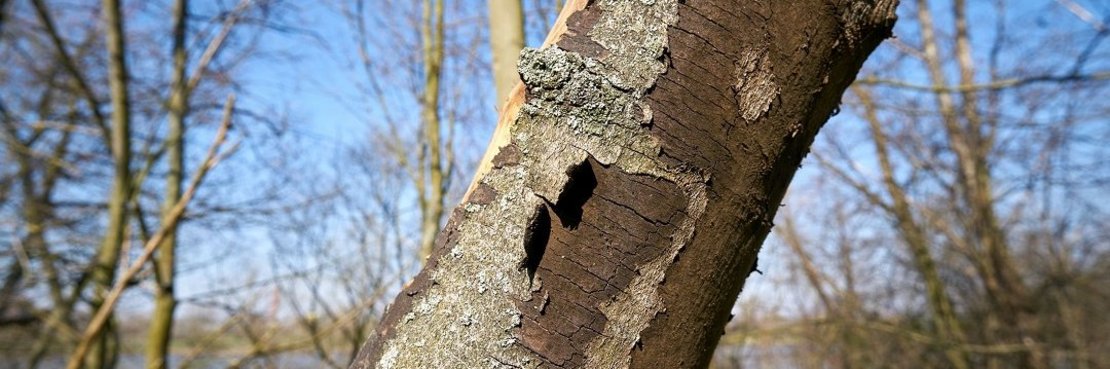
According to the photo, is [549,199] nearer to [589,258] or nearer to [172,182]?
[589,258]

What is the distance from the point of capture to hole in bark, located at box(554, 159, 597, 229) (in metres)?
0.64

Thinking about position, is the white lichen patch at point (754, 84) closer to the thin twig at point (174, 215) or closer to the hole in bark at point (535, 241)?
the hole in bark at point (535, 241)

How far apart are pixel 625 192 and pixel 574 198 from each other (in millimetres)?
46

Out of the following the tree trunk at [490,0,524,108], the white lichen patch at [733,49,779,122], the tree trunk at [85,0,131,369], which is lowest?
the tree trunk at [85,0,131,369]

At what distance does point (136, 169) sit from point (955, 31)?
26.9 feet

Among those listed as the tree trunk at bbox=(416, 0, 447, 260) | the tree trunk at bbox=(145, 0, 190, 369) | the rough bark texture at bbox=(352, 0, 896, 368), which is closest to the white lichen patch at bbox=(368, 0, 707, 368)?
the rough bark texture at bbox=(352, 0, 896, 368)

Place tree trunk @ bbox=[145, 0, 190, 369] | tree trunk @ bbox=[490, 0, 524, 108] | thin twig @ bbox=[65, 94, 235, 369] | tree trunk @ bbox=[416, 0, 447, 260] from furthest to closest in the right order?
tree trunk @ bbox=[145, 0, 190, 369], tree trunk @ bbox=[416, 0, 447, 260], tree trunk @ bbox=[490, 0, 524, 108], thin twig @ bbox=[65, 94, 235, 369]

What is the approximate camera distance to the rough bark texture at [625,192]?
638 millimetres

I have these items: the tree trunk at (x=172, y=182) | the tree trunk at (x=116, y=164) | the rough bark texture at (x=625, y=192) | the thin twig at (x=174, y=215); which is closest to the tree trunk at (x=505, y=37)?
the thin twig at (x=174, y=215)

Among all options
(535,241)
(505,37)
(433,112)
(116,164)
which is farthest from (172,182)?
(535,241)

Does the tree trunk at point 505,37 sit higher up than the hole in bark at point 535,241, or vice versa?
the tree trunk at point 505,37

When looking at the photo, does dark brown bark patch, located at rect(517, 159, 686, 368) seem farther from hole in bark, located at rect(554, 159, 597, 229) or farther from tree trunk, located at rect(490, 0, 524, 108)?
tree trunk, located at rect(490, 0, 524, 108)

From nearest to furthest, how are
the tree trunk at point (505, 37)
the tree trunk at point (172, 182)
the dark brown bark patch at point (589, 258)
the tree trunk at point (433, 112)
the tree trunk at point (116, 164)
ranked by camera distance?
the dark brown bark patch at point (589, 258), the tree trunk at point (505, 37), the tree trunk at point (433, 112), the tree trunk at point (172, 182), the tree trunk at point (116, 164)

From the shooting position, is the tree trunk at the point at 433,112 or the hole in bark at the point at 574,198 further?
the tree trunk at the point at 433,112
